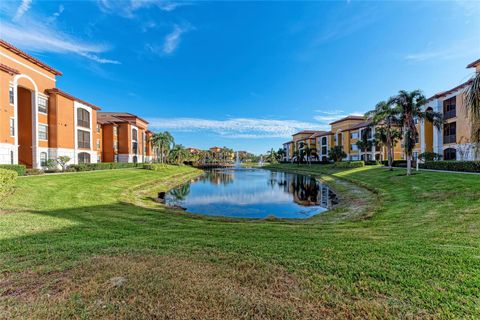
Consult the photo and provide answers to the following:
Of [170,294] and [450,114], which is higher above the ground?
[450,114]

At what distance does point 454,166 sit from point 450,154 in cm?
1254

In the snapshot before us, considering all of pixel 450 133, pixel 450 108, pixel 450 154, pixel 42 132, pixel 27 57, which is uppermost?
pixel 27 57

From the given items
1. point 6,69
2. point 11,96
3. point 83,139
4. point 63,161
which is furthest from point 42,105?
point 63,161

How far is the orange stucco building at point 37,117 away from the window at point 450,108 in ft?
187

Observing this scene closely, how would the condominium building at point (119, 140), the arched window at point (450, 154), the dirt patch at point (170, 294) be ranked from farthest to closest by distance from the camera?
the condominium building at point (119, 140), the arched window at point (450, 154), the dirt patch at point (170, 294)

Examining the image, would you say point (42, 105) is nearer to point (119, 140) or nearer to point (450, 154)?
point (119, 140)

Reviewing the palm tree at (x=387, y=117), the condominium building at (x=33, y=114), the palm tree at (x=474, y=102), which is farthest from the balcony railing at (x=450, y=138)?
the condominium building at (x=33, y=114)

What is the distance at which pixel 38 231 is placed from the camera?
7.23m

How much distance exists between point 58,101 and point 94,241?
35.9m

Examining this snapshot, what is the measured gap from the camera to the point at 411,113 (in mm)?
25219

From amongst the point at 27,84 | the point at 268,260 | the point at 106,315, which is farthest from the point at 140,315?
the point at 27,84

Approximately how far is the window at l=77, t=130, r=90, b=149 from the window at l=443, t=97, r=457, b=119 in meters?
58.6

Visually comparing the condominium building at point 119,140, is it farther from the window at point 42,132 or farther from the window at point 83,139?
the window at point 42,132

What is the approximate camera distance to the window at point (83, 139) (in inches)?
1451
